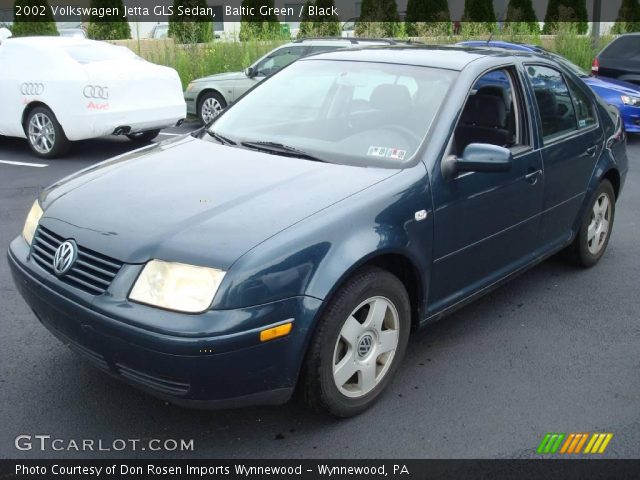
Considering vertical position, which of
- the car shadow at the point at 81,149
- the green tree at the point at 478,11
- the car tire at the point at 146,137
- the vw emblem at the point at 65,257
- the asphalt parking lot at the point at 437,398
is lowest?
the asphalt parking lot at the point at 437,398

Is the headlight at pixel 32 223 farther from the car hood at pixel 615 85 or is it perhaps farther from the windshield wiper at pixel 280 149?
the car hood at pixel 615 85

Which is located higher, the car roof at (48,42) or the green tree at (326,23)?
the green tree at (326,23)

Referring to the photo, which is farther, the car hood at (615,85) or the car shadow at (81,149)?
the car hood at (615,85)

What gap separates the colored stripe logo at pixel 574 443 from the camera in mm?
3041

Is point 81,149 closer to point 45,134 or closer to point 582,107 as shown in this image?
point 45,134

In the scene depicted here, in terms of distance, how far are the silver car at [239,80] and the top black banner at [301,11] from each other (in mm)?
5775

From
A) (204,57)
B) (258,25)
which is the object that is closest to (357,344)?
(204,57)

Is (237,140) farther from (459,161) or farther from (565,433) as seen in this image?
(565,433)

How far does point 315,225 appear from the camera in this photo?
9.45ft

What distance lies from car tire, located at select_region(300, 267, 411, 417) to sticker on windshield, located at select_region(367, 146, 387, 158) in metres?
0.66

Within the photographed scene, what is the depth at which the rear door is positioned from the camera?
430 centimetres

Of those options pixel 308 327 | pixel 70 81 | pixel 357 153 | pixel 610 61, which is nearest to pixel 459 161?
pixel 357 153

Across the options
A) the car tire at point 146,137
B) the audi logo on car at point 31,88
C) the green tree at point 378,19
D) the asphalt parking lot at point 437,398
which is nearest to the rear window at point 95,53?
the audi logo on car at point 31,88

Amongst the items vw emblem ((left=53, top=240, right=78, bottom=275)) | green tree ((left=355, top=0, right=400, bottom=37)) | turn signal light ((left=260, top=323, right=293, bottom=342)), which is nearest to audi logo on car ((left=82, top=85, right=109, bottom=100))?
vw emblem ((left=53, top=240, right=78, bottom=275))
